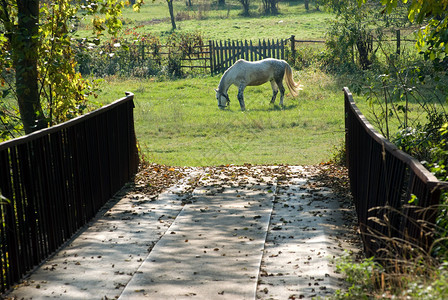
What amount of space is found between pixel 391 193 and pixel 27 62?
647 centimetres

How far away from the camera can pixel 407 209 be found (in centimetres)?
454

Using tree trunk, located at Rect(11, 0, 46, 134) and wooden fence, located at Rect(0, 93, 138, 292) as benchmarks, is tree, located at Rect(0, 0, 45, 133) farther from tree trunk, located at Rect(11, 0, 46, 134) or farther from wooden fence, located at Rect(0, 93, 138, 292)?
wooden fence, located at Rect(0, 93, 138, 292)

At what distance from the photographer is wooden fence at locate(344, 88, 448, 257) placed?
408 centimetres

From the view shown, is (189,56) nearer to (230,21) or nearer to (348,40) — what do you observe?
(348,40)

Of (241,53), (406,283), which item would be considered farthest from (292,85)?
(406,283)

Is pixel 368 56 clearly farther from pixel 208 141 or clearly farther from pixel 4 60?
pixel 4 60

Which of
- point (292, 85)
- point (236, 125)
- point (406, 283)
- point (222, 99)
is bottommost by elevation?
point (236, 125)

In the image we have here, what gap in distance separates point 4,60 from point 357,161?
5.48 metres

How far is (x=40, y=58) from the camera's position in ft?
32.4

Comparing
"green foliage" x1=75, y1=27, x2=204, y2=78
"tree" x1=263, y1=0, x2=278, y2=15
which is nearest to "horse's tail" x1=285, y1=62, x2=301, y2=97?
"green foliage" x1=75, y1=27, x2=204, y2=78

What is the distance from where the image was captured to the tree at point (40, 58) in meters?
9.31

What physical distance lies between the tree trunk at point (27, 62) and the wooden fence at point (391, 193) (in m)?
4.79

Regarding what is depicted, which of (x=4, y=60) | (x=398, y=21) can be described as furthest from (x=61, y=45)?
(x=398, y=21)

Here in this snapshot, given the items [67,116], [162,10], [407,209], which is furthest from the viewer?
[162,10]
